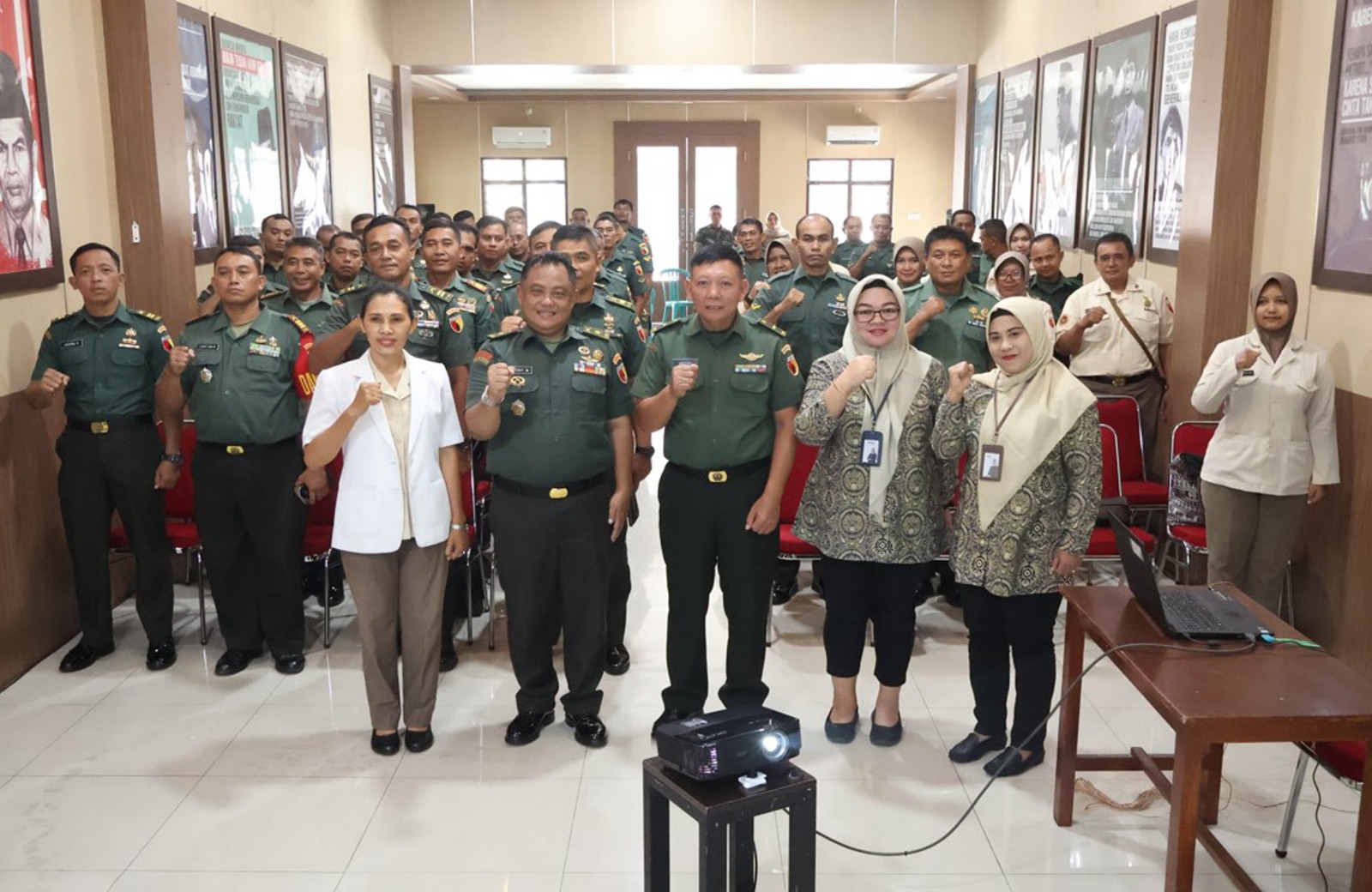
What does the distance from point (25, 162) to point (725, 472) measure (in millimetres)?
3168

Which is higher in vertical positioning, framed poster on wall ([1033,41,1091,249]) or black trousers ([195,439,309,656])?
framed poster on wall ([1033,41,1091,249])

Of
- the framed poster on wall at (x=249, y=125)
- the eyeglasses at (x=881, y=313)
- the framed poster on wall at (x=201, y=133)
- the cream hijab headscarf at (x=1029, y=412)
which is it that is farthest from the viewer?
the framed poster on wall at (x=249, y=125)

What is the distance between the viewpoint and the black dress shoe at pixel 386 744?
394 centimetres

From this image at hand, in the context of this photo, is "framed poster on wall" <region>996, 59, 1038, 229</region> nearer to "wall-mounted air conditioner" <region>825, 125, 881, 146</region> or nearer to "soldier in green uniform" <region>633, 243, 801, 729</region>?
"wall-mounted air conditioner" <region>825, 125, 881, 146</region>

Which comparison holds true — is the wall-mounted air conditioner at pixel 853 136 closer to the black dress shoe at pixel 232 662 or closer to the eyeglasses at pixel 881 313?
the black dress shoe at pixel 232 662

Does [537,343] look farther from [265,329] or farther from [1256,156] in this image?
[1256,156]

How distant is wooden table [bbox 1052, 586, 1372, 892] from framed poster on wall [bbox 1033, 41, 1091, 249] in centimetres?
558

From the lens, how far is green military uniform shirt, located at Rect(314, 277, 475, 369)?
16.0ft

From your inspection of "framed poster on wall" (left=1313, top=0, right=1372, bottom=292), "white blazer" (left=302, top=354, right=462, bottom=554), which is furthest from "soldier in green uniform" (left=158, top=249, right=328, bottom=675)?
"framed poster on wall" (left=1313, top=0, right=1372, bottom=292)

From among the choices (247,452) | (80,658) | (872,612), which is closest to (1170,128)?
(872,612)

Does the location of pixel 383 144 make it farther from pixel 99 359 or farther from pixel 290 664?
pixel 290 664

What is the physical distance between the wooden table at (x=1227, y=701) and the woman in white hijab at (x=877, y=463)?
71 centimetres

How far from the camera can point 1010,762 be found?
3723 mm

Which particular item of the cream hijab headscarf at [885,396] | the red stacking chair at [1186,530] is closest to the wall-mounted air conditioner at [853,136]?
the red stacking chair at [1186,530]
